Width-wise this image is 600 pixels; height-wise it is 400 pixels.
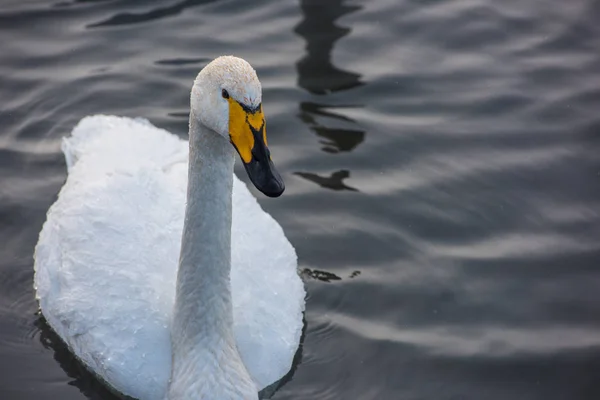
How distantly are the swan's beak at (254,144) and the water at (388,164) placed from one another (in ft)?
5.74

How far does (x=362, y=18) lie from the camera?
11.6 m

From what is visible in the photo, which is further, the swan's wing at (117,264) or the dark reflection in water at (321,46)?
the dark reflection in water at (321,46)

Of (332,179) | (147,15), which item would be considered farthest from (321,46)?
(332,179)

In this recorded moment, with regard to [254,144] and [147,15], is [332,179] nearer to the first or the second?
[254,144]

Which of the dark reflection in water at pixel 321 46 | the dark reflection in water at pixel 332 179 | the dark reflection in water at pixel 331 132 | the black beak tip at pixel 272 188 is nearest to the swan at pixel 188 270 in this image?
the black beak tip at pixel 272 188

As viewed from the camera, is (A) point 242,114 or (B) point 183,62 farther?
(B) point 183,62

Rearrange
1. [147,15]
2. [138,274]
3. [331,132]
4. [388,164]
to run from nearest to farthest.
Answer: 1. [138,274]
2. [388,164]
3. [331,132]
4. [147,15]

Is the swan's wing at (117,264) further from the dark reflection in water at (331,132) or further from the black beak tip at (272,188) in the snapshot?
the dark reflection in water at (331,132)

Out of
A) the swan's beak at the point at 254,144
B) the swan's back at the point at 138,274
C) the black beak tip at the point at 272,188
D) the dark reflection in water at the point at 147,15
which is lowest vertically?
the swan's back at the point at 138,274

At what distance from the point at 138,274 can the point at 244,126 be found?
60.9 inches

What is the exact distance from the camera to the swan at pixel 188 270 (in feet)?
18.4

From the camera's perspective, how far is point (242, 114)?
5.44m

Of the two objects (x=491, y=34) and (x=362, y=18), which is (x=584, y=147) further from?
(x=362, y=18)

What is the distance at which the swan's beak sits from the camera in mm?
5430
